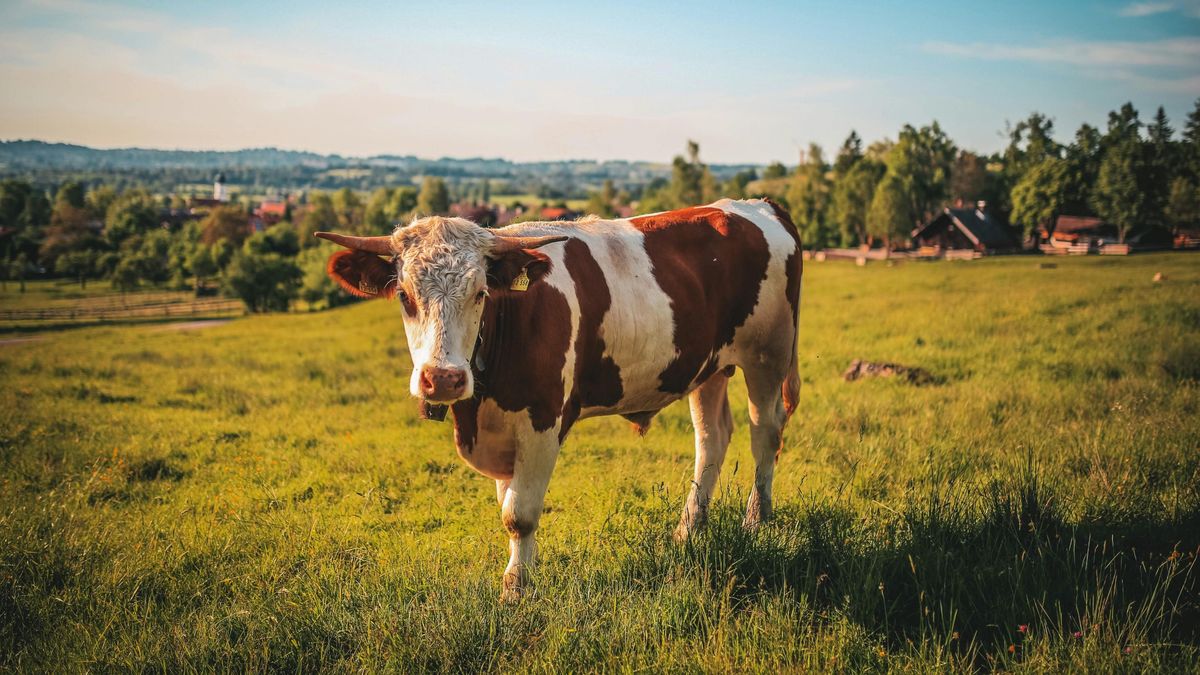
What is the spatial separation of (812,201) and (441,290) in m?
68.8

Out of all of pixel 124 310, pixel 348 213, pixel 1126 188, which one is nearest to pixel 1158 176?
pixel 1126 188

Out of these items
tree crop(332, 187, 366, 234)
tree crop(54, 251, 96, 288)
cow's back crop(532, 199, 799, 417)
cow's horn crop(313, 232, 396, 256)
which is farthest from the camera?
tree crop(332, 187, 366, 234)

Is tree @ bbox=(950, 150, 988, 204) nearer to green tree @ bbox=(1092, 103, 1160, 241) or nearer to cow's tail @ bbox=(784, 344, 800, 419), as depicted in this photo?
green tree @ bbox=(1092, 103, 1160, 241)

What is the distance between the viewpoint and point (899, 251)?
59.7 meters

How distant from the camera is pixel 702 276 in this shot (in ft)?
17.7

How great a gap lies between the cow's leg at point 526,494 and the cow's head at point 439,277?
746 millimetres

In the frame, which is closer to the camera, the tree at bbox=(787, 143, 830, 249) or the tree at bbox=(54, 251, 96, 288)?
the tree at bbox=(54, 251, 96, 288)

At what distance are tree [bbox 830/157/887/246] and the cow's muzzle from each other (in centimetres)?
6151

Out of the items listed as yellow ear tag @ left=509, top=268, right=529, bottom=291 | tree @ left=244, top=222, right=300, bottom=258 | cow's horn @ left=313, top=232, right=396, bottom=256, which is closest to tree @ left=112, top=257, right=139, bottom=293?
tree @ left=244, top=222, right=300, bottom=258

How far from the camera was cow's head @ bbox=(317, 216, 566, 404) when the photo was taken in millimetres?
3725

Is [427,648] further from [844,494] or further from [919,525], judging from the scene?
[844,494]

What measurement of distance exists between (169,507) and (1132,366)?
12.7 metres

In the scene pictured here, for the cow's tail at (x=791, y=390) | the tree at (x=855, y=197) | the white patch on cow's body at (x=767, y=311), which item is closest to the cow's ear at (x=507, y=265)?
the white patch on cow's body at (x=767, y=311)

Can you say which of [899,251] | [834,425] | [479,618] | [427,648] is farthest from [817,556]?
[899,251]
